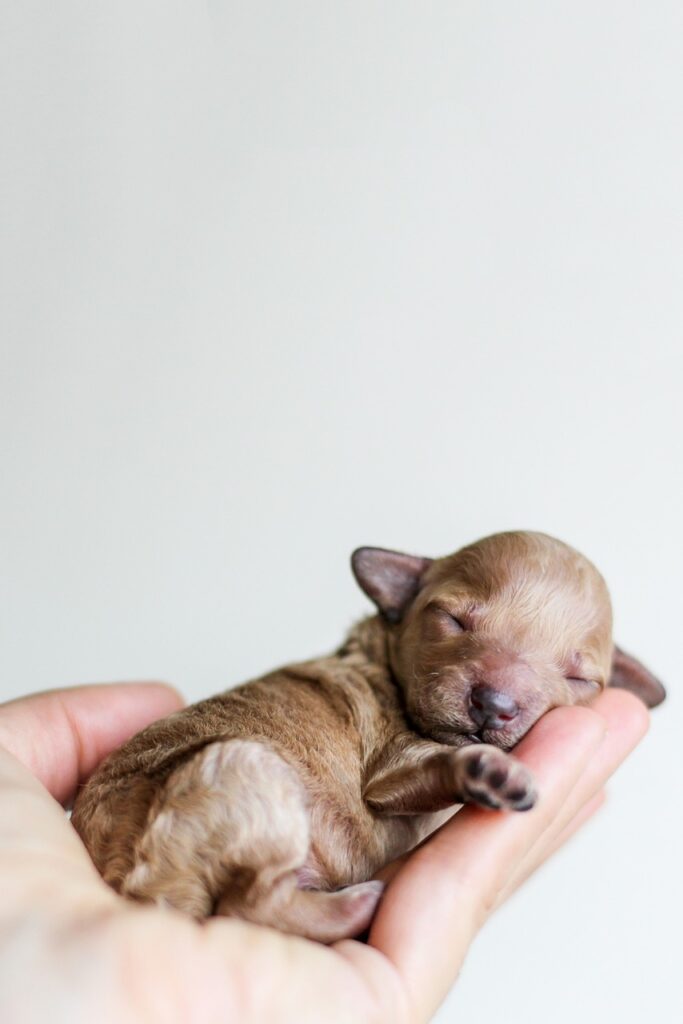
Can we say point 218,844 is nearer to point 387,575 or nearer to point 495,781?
point 495,781

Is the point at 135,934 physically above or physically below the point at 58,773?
above

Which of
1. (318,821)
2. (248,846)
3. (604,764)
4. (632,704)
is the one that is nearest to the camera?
(248,846)


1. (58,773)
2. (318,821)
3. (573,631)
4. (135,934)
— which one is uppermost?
(573,631)

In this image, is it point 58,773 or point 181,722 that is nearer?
A: point 181,722

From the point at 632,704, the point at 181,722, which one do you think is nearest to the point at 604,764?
the point at 632,704

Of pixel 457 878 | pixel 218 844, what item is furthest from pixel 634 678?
pixel 218 844

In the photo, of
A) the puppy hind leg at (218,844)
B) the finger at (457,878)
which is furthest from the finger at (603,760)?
the puppy hind leg at (218,844)

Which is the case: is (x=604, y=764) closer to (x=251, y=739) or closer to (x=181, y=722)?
(x=251, y=739)

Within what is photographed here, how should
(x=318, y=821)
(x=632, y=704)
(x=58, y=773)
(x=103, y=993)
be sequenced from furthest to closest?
(x=58, y=773) → (x=632, y=704) → (x=318, y=821) → (x=103, y=993)
